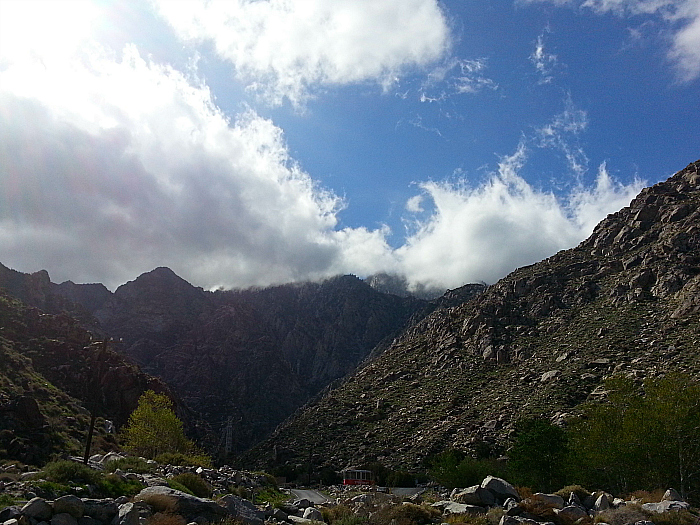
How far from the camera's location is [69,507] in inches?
538

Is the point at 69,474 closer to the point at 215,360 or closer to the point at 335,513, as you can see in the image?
the point at 335,513

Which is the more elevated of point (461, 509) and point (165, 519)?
point (165, 519)

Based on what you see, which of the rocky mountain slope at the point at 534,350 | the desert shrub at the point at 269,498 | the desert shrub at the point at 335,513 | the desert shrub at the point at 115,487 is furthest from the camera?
the rocky mountain slope at the point at 534,350

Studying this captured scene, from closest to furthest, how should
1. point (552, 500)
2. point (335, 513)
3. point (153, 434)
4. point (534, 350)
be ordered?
point (552, 500) < point (335, 513) < point (153, 434) < point (534, 350)

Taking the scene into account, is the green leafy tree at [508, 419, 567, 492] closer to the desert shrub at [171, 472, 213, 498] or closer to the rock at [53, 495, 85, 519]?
the desert shrub at [171, 472, 213, 498]

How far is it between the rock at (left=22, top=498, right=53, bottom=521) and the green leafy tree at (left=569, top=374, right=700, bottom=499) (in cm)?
3427

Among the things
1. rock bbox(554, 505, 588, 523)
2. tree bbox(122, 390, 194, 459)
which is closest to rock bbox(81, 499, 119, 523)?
rock bbox(554, 505, 588, 523)

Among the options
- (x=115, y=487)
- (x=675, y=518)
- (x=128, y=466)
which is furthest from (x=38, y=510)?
(x=675, y=518)

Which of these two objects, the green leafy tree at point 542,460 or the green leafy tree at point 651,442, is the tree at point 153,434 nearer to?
the green leafy tree at point 542,460

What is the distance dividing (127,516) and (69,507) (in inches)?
58.7

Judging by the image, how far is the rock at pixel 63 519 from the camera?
43.0 feet

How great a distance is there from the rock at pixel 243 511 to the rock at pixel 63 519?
4893 millimetres

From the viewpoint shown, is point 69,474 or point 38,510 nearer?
point 38,510

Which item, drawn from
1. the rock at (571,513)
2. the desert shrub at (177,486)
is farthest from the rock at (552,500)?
the desert shrub at (177,486)
